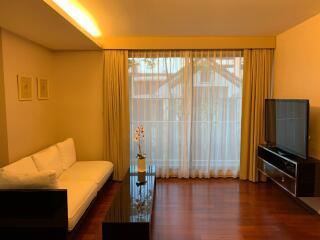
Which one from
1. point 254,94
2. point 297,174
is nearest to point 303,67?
point 254,94

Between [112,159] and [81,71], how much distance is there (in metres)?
1.68

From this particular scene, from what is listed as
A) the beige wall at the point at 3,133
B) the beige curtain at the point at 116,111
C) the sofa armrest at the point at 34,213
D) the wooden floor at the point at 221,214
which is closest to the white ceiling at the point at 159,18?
the beige curtain at the point at 116,111

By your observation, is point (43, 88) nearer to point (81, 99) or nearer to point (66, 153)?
point (81, 99)

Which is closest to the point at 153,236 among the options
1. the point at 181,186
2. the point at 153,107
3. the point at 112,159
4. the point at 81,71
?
the point at 181,186

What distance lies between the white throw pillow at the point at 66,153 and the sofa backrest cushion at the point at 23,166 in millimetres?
728

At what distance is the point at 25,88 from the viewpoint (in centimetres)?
367

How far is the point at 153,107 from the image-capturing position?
4.72m

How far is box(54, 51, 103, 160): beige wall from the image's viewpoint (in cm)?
468

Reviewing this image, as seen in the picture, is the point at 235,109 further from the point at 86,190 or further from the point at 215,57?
the point at 86,190

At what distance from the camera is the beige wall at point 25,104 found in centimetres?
330

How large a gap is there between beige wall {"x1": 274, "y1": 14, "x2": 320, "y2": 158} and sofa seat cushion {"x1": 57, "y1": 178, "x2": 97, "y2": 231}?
292cm

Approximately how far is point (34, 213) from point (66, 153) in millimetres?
1715

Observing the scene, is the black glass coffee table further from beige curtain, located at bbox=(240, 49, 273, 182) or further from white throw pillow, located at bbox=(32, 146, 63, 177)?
beige curtain, located at bbox=(240, 49, 273, 182)

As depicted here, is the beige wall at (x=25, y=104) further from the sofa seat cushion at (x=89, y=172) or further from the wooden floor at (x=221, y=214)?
the wooden floor at (x=221, y=214)
